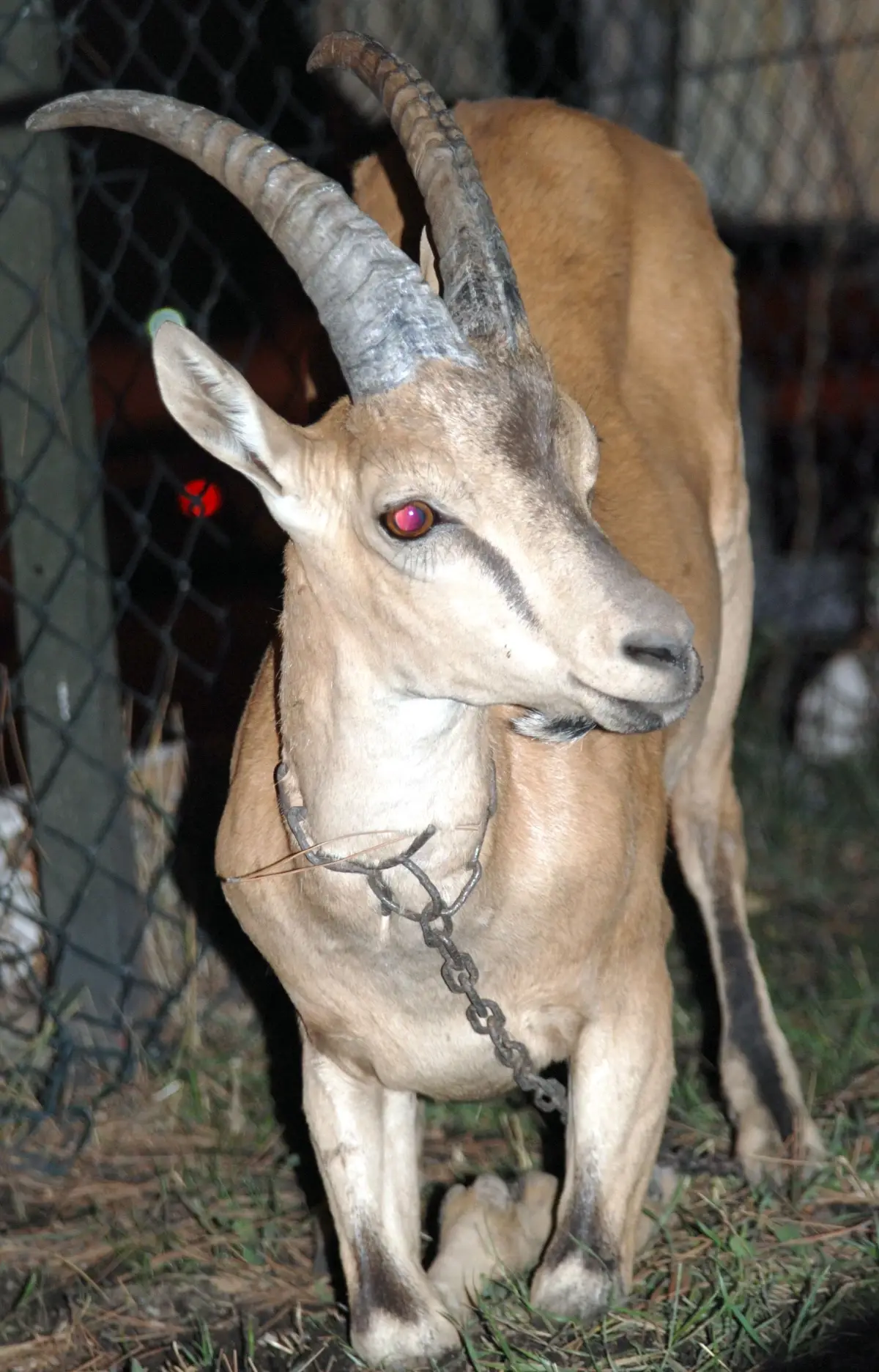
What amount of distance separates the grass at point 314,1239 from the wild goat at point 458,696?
0.13m

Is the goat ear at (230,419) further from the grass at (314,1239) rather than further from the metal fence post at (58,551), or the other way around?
the grass at (314,1239)

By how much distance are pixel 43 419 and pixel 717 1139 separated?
2.27 meters

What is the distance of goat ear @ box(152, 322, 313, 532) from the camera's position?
2.40 metres

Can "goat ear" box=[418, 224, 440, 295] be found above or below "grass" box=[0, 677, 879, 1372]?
above

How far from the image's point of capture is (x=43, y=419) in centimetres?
386

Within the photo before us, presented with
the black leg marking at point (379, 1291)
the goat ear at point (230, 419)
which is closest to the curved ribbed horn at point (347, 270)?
the goat ear at point (230, 419)

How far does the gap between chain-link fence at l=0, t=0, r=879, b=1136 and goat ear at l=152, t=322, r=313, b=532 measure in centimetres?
57

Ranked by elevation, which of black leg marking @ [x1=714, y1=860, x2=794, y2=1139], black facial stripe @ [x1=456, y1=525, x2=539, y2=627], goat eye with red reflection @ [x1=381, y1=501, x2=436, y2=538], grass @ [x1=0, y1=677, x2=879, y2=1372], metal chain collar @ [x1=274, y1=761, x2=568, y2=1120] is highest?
goat eye with red reflection @ [x1=381, y1=501, x2=436, y2=538]

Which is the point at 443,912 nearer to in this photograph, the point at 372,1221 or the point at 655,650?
the point at 655,650

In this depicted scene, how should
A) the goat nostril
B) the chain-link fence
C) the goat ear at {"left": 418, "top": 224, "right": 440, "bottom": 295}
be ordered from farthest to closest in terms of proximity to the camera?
1. the chain-link fence
2. the goat ear at {"left": 418, "top": 224, "right": 440, "bottom": 295}
3. the goat nostril

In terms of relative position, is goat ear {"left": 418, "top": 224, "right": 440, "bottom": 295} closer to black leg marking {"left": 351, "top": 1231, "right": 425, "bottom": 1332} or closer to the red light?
the red light

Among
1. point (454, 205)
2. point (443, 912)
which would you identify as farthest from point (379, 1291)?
point (454, 205)

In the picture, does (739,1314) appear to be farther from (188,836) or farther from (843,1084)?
(188,836)

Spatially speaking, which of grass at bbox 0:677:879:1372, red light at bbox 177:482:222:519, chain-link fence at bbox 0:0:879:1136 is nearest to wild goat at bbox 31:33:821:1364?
grass at bbox 0:677:879:1372
